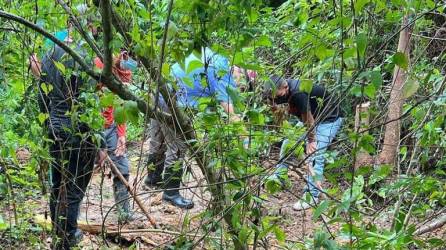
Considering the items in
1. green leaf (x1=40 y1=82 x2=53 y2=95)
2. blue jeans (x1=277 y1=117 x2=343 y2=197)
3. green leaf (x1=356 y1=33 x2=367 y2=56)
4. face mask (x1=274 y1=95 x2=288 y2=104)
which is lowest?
blue jeans (x1=277 y1=117 x2=343 y2=197)

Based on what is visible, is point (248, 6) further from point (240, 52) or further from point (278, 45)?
point (278, 45)

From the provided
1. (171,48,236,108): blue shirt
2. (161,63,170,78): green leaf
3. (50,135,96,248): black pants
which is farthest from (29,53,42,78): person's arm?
(161,63,170,78): green leaf

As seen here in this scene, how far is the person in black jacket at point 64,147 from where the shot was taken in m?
3.18

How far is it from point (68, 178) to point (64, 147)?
0.26 m

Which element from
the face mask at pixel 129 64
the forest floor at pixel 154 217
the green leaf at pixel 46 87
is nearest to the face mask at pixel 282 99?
the forest floor at pixel 154 217

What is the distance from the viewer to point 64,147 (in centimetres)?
336

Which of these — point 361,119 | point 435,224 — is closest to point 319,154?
point 361,119

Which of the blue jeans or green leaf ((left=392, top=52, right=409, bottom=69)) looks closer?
green leaf ((left=392, top=52, right=409, bottom=69))

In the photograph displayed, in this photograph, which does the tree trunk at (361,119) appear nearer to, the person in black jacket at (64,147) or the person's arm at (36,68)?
the person in black jacket at (64,147)

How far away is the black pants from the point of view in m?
3.23

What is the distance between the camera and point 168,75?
223 cm

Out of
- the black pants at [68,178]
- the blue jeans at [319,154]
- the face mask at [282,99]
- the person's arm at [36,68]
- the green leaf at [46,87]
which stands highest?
the person's arm at [36,68]

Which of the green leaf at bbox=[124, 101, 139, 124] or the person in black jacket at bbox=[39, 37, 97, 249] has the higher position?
the green leaf at bbox=[124, 101, 139, 124]

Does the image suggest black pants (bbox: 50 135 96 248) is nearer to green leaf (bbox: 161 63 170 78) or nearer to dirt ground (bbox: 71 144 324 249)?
dirt ground (bbox: 71 144 324 249)
